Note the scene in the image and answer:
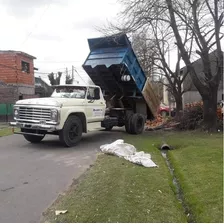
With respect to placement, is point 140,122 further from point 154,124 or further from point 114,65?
point 154,124

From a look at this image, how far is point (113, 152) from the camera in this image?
8.32 metres

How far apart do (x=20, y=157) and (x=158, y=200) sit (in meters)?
4.82

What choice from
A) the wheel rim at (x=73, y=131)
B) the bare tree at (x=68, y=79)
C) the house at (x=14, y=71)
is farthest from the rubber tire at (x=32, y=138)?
the bare tree at (x=68, y=79)

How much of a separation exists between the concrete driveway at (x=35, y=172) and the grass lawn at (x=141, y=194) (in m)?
0.31

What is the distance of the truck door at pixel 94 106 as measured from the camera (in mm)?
11055

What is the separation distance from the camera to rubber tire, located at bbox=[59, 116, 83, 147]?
968 cm

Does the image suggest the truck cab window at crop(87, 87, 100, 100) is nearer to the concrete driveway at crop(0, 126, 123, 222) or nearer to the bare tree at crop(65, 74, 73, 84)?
the concrete driveway at crop(0, 126, 123, 222)

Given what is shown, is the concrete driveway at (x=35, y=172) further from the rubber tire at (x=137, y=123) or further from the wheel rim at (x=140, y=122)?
the wheel rim at (x=140, y=122)

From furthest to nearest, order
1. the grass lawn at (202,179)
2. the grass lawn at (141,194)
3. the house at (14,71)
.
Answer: the house at (14,71) → the grass lawn at (202,179) → the grass lawn at (141,194)

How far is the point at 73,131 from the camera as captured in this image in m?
10.1

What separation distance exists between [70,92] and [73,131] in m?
1.85

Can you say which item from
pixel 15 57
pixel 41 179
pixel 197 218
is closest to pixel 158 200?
pixel 197 218

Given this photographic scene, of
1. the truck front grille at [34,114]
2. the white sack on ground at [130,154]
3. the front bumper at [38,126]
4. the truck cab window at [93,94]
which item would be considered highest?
the truck cab window at [93,94]

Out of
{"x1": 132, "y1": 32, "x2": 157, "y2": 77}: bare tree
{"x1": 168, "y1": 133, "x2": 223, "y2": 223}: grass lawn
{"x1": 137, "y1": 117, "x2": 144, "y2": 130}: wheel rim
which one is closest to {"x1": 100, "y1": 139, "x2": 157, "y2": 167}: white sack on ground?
{"x1": 168, "y1": 133, "x2": 223, "y2": 223}: grass lawn
